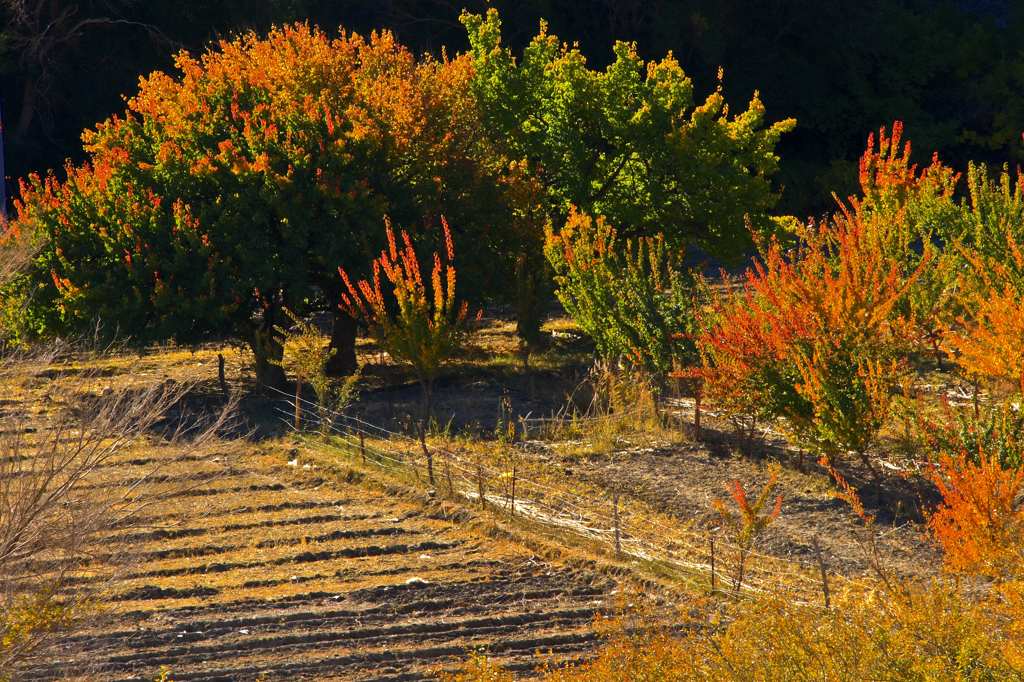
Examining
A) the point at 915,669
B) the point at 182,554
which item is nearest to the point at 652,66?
the point at 182,554

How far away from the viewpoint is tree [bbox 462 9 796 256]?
23375 millimetres

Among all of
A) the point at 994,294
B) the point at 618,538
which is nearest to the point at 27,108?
the point at 618,538

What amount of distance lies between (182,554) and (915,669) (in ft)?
26.4

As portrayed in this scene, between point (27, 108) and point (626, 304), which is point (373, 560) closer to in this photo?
point (626, 304)

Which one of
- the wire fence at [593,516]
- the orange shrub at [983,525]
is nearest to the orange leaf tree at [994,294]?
the orange shrub at [983,525]

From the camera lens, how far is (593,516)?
15.2m

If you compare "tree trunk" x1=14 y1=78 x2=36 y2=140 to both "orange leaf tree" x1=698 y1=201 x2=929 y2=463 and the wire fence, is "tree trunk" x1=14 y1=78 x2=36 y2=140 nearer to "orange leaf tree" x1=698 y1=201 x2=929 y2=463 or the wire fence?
the wire fence

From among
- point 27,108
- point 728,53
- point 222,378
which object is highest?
point 728,53

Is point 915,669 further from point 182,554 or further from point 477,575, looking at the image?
point 182,554

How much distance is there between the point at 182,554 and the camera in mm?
14773

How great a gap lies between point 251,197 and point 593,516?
318 inches

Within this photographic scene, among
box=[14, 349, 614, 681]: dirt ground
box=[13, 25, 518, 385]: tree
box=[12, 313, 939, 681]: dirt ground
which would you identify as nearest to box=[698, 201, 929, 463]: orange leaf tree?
box=[12, 313, 939, 681]: dirt ground

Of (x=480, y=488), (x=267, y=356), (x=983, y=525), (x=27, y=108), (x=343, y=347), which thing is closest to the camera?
(x=983, y=525)

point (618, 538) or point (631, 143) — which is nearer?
point (618, 538)
